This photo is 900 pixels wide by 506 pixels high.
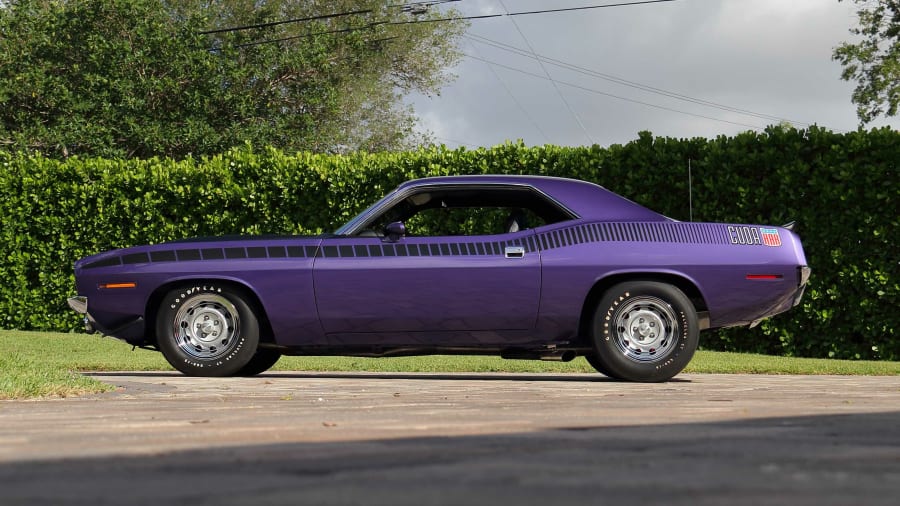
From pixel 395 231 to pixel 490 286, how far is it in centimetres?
76

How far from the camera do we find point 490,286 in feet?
26.5

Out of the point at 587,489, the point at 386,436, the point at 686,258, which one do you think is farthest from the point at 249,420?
the point at 686,258

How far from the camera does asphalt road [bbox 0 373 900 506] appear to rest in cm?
278

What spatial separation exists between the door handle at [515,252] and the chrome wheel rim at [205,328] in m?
2.06

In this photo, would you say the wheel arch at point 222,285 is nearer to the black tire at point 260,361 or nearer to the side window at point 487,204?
the black tire at point 260,361

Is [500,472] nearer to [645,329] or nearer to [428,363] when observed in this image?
[645,329]

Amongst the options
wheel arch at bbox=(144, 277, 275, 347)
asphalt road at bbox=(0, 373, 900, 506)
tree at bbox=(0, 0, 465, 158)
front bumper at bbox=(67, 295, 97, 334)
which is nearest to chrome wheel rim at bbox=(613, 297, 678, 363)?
asphalt road at bbox=(0, 373, 900, 506)

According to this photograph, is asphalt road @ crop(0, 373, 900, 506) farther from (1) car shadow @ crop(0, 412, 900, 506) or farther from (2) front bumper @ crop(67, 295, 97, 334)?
(2) front bumper @ crop(67, 295, 97, 334)

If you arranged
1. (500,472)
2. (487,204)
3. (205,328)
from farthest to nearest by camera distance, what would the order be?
(487,204), (205,328), (500,472)

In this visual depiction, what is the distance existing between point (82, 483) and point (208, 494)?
1.33 ft

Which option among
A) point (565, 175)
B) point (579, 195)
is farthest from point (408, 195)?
point (565, 175)

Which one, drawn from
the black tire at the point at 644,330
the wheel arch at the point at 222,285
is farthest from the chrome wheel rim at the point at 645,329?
the wheel arch at the point at 222,285

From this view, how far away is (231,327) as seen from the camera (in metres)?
8.52

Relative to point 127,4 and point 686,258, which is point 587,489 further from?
point 127,4
